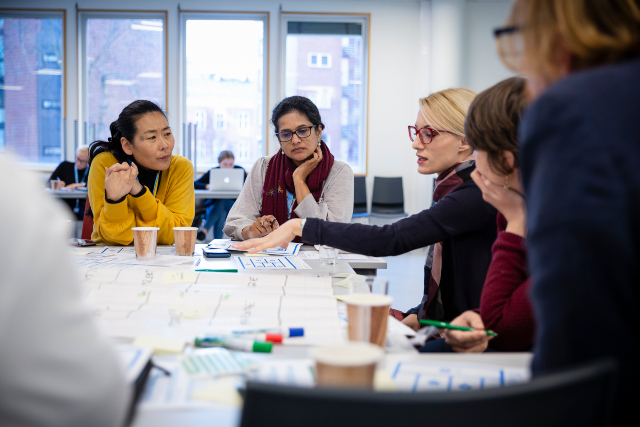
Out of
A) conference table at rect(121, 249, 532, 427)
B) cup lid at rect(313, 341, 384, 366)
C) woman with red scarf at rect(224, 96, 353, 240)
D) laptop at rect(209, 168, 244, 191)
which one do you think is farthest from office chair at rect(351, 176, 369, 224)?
cup lid at rect(313, 341, 384, 366)

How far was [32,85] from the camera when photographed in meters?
6.89

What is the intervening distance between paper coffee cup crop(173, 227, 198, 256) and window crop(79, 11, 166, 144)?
5507 millimetres

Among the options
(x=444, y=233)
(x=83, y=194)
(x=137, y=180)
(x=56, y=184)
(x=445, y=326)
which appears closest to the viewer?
(x=445, y=326)

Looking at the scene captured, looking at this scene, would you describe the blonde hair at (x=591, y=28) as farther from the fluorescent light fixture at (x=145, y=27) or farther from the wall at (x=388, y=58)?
the fluorescent light fixture at (x=145, y=27)

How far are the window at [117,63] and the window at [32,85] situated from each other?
0.35 m

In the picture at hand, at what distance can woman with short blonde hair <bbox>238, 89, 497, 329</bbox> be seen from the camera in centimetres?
150

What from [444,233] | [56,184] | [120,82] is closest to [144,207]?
[444,233]

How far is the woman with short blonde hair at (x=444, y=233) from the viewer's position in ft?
4.92

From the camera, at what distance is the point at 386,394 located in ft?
1.34

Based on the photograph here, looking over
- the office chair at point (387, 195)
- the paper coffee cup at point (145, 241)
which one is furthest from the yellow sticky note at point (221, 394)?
the office chair at point (387, 195)

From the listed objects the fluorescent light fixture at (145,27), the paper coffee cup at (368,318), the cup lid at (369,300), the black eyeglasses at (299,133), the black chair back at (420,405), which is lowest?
the paper coffee cup at (368,318)

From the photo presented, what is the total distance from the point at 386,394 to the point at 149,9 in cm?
734

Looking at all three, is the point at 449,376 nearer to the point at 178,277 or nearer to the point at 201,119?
the point at 178,277

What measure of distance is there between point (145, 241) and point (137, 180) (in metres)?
0.65
